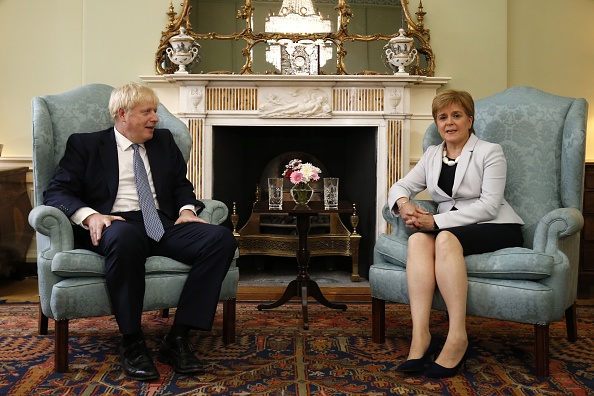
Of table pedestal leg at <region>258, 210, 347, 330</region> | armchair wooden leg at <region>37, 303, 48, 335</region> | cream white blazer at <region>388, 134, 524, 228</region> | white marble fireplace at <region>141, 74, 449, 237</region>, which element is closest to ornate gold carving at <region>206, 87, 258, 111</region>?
white marble fireplace at <region>141, 74, 449, 237</region>

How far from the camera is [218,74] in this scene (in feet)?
13.8

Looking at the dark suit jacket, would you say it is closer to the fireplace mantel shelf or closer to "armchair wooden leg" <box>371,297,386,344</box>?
"armchair wooden leg" <box>371,297,386,344</box>

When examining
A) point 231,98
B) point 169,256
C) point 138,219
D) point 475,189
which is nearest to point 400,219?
point 475,189

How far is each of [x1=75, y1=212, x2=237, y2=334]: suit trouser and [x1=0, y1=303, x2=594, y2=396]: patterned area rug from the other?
219 mm

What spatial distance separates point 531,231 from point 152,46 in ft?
8.52

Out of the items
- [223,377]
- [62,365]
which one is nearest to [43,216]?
[62,365]

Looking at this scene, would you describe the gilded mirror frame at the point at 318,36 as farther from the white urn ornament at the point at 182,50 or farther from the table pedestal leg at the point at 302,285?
the table pedestal leg at the point at 302,285

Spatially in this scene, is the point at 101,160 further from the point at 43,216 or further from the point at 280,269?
the point at 280,269

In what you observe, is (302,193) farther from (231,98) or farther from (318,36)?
(318,36)

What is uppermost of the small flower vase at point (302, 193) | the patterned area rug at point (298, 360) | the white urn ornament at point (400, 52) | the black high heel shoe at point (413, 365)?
the white urn ornament at point (400, 52)

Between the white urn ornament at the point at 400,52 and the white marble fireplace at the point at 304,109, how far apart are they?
109 millimetres

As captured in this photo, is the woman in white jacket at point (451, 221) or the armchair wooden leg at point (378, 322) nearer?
the woman in white jacket at point (451, 221)

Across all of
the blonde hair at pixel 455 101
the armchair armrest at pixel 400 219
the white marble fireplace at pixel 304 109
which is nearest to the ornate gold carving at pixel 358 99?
the white marble fireplace at pixel 304 109

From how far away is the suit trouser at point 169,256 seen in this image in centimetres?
250
